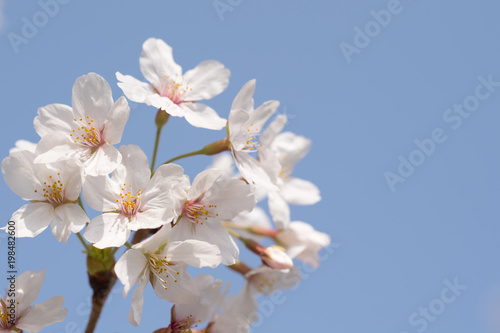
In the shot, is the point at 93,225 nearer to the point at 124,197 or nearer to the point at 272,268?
the point at 124,197

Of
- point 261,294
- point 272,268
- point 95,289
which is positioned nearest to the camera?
point 95,289

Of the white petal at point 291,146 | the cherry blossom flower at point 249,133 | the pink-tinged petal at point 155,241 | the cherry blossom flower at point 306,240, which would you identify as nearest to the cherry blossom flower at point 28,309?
the pink-tinged petal at point 155,241

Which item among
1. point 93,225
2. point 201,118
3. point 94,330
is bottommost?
point 94,330

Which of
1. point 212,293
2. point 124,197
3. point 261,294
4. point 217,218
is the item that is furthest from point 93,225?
point 261,294

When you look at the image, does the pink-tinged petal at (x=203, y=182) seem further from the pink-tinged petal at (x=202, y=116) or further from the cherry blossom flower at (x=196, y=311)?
the cherry blossom flower at (x=196, y=311)

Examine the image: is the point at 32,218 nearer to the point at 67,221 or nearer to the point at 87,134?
the point at 67,221

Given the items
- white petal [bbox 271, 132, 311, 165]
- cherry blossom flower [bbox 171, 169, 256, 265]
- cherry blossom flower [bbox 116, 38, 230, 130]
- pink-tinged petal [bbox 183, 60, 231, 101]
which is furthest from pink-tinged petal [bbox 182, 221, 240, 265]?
white petal [bbox 271, 132, 311, 165]

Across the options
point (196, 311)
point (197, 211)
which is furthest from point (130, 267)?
point (196, 311)
